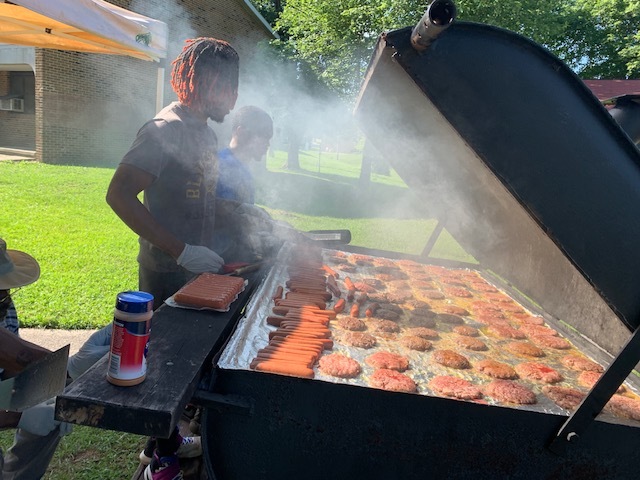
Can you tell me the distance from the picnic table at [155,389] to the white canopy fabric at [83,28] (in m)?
3.26

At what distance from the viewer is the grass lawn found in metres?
3.28

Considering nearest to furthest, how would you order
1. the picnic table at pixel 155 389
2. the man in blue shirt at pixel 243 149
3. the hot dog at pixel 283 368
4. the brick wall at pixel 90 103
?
the picnic table at pixel 155 389, the hot dog at pixel 283 368, the man in blue shirt at pixel 243 149, the brick wall at pixel 90 103

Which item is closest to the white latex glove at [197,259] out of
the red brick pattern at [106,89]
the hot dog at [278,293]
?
the hot dog at [278,293]

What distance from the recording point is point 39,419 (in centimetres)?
236

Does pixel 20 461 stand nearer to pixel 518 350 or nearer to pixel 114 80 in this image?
pixel 518 350

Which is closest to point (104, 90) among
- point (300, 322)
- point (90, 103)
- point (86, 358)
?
point (90, 103)

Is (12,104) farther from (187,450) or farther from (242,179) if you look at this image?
(187,450)

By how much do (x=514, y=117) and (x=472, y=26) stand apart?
0.39m

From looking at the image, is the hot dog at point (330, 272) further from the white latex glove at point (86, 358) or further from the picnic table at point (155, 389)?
the white latex glove at point (86, 358)

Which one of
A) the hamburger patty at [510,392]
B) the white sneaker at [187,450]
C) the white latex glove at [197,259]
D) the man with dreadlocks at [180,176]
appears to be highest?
the man with dreadlocks at [180,176]

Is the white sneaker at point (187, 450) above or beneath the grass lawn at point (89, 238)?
above

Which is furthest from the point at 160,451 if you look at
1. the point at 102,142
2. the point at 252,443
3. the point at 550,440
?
the point at 102,142

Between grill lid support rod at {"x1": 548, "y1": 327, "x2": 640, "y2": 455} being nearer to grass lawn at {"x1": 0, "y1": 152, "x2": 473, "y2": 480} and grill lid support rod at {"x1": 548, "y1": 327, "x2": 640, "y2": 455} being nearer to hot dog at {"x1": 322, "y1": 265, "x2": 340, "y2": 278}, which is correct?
hot dog at {"x1": 322, "y1": 265, "x2": 340, "y2": 278}

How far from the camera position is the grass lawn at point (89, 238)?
10.8 feet
